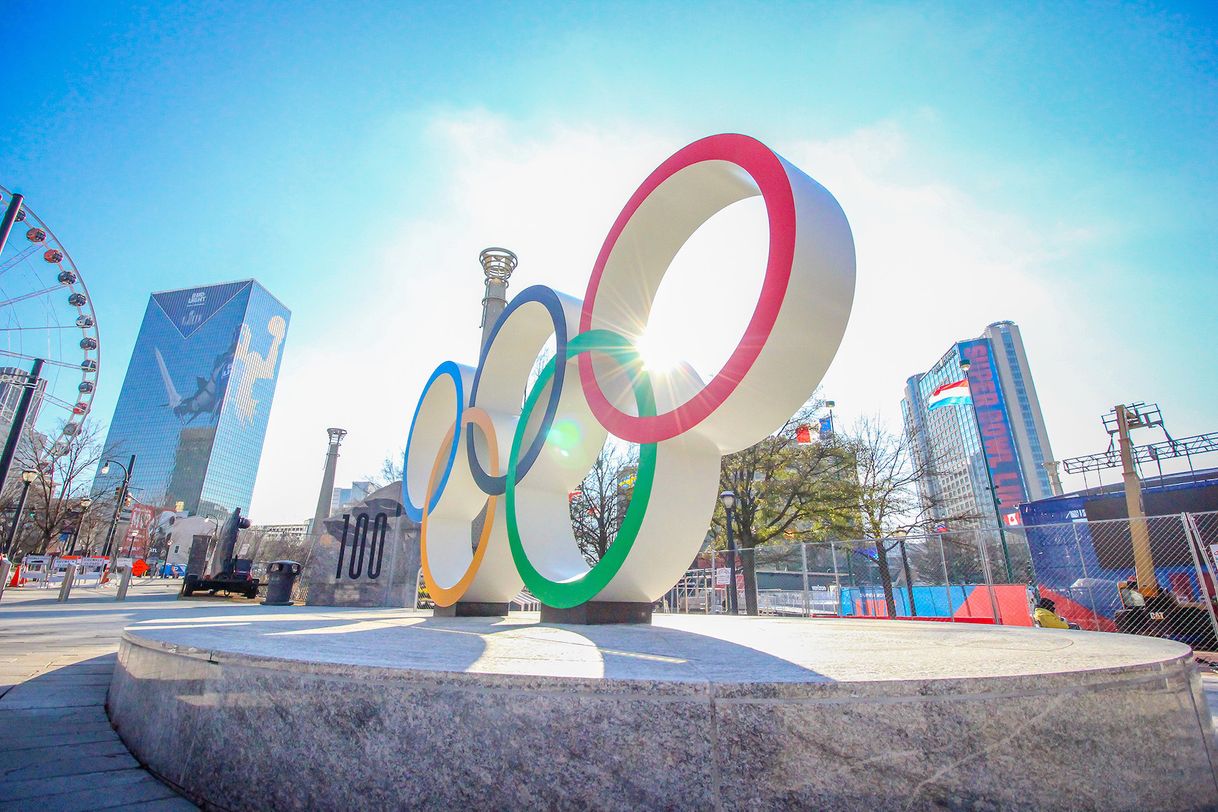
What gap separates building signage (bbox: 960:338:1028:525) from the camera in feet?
300

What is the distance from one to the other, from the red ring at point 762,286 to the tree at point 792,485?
55.2 feet

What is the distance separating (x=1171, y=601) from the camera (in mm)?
11914

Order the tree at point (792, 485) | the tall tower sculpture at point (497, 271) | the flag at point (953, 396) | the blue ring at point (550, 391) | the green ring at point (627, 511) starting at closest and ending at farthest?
the green ring at point (627, 511)
the blue ring at point (550, 391)
the flag at point (953, 396)
the tree at point (792, 485)
the tall tower sculpture at point (497, 271)

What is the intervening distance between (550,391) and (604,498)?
16886mm

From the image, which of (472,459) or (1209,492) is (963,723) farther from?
(1209,492)

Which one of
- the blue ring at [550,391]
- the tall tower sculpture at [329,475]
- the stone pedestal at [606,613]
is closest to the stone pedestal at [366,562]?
the blue ring at [550,391]

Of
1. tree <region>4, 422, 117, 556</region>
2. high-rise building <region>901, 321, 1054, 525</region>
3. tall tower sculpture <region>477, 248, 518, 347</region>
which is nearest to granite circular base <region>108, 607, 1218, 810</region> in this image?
tall tower sculpture <region>477, 248, 518, 347</region>

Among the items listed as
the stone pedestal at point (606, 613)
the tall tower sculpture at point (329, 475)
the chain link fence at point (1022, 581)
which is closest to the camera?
the stone pedestal at point (606, 613)

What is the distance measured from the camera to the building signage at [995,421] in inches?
3597

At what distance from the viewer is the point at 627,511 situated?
668 centimetres

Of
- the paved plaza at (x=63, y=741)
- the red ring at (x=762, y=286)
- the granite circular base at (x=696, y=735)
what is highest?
the red ring at (x=762, y=286)

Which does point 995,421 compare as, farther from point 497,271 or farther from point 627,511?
point 627,511

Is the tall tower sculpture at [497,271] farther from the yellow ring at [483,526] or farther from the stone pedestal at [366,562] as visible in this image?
the yellow ring at [483,526]

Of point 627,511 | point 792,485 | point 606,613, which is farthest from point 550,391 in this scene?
point 792,485
